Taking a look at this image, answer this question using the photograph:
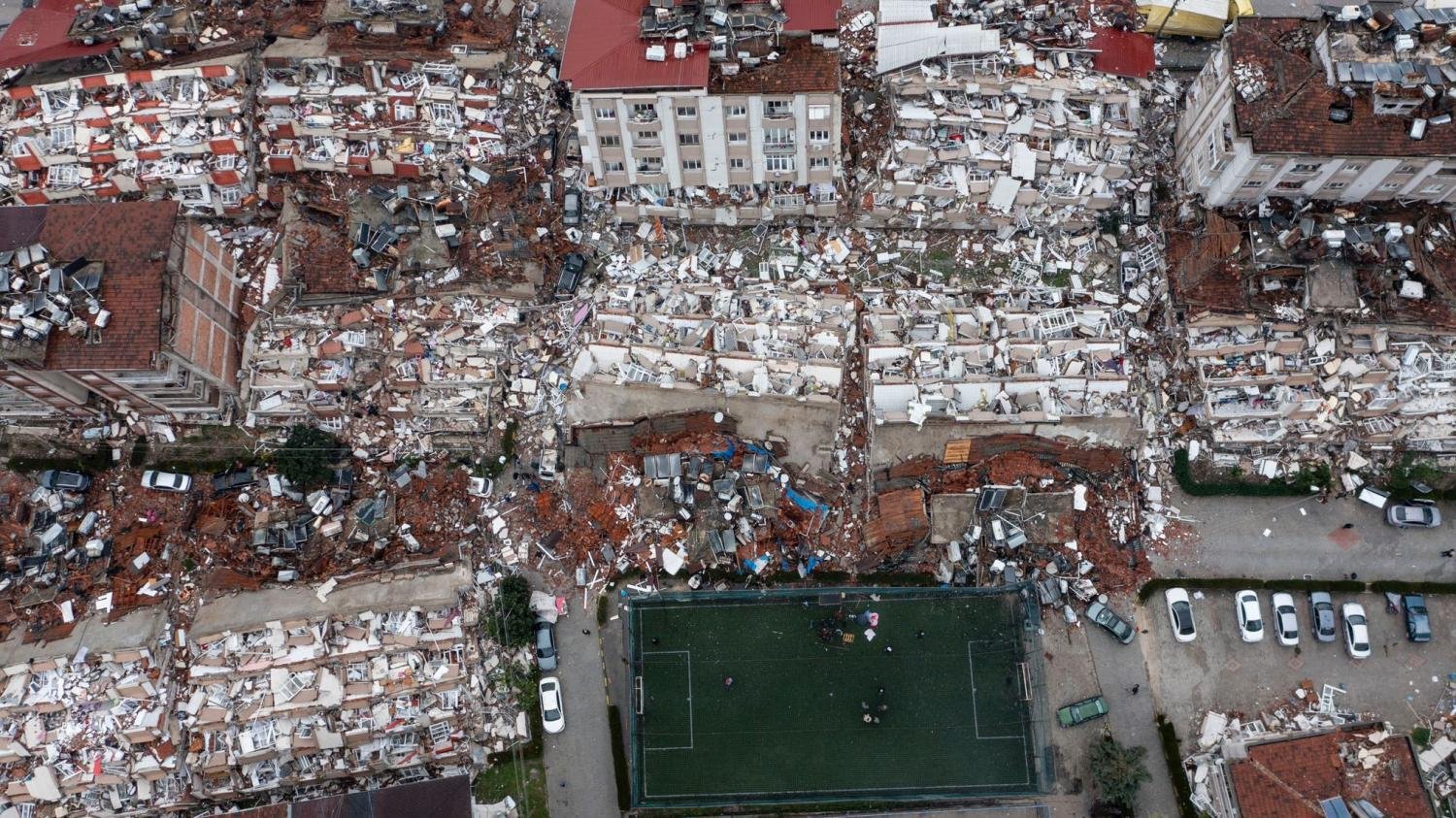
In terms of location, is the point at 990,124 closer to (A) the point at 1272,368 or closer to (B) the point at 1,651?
(A) the point at 1272,368

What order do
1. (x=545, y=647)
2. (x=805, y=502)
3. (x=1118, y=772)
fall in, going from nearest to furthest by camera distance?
(x=1118, y=772) < (x=545, y=647) < (x=805, y=502)

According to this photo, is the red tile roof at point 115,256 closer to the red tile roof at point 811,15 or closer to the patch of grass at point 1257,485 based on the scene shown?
the red tile roof at point 811,15

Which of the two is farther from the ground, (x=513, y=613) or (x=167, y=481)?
(x=167, y=481)

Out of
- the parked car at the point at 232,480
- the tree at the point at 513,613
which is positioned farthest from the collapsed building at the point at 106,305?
the tree at the point at 513,613

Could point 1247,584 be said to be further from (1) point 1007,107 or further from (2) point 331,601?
(2) point 331,601

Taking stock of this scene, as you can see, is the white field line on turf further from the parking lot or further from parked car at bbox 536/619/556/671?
the parking lot

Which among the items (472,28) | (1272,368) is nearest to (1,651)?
(472,28)

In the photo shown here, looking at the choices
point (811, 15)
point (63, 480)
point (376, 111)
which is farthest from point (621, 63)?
point (63, 480)
